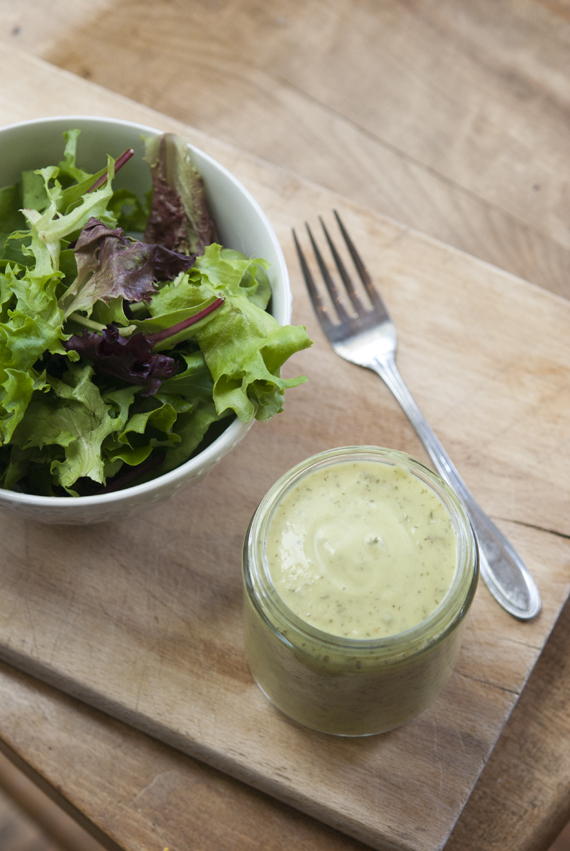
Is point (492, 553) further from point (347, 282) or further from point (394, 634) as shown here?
point (347, 282)

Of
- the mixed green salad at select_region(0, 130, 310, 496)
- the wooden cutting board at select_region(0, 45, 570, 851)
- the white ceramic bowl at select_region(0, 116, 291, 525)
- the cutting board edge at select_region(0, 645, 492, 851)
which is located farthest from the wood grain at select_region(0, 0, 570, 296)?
the cutting board edge at select_region(0, 645, 492, 851)

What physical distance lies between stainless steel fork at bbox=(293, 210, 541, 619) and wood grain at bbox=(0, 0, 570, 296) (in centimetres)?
44

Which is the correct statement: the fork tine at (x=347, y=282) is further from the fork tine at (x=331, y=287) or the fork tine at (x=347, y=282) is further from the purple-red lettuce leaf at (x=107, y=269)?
the purple-red lettuce leaf at (x=107, y=269)

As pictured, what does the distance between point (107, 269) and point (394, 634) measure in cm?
52

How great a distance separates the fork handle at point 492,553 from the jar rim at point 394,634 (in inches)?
→ 7.3

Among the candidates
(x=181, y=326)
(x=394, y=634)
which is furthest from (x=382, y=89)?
(x=394, y=634)

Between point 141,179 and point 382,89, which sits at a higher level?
point 382,89

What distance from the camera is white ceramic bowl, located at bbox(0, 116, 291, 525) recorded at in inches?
35.9

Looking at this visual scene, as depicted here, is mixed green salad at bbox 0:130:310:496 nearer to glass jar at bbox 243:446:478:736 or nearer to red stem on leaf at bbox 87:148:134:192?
red stem on leaf at bbox 87:148:134:192

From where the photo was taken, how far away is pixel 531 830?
102cm

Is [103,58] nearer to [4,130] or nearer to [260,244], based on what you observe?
[4,130]

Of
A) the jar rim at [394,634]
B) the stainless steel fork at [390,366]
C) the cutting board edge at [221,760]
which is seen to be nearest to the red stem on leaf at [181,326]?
the jar rim at [394,634]

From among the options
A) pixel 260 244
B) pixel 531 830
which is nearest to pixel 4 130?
pixel 260 244

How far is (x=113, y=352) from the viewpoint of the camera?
85cm
